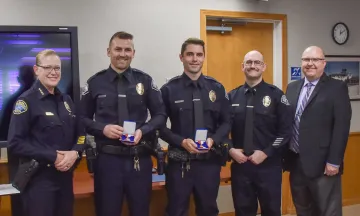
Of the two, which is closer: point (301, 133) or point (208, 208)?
point (208, 208)

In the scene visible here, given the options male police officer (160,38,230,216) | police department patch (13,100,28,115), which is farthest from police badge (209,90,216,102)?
police department patch (13,100,28,115)

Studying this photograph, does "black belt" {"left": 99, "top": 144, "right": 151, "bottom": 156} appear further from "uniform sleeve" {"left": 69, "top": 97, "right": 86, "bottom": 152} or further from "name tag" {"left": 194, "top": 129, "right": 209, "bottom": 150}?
"name tag" {"left": 194, "top": 129, "right": 209, "bottom": 150}

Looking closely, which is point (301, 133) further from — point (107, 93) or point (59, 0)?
point (59, 0)

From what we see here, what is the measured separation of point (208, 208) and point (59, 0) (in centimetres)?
222

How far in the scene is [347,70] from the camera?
508 centimetres

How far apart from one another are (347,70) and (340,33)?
18.0 inches

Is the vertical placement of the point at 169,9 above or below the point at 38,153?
above

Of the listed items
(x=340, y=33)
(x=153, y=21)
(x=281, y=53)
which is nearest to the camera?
(x=153, y=21)

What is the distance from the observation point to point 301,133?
3.24 metres

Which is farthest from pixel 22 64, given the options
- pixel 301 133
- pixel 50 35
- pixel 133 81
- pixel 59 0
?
pixel 301 133

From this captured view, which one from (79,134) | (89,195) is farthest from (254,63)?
(89,195)

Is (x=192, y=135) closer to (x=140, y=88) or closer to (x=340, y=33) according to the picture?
(x=140, y=88)

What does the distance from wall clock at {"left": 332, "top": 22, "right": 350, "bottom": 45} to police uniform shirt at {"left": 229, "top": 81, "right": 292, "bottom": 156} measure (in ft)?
7.03

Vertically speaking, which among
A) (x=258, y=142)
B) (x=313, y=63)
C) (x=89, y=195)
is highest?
(x=313, y=63)
